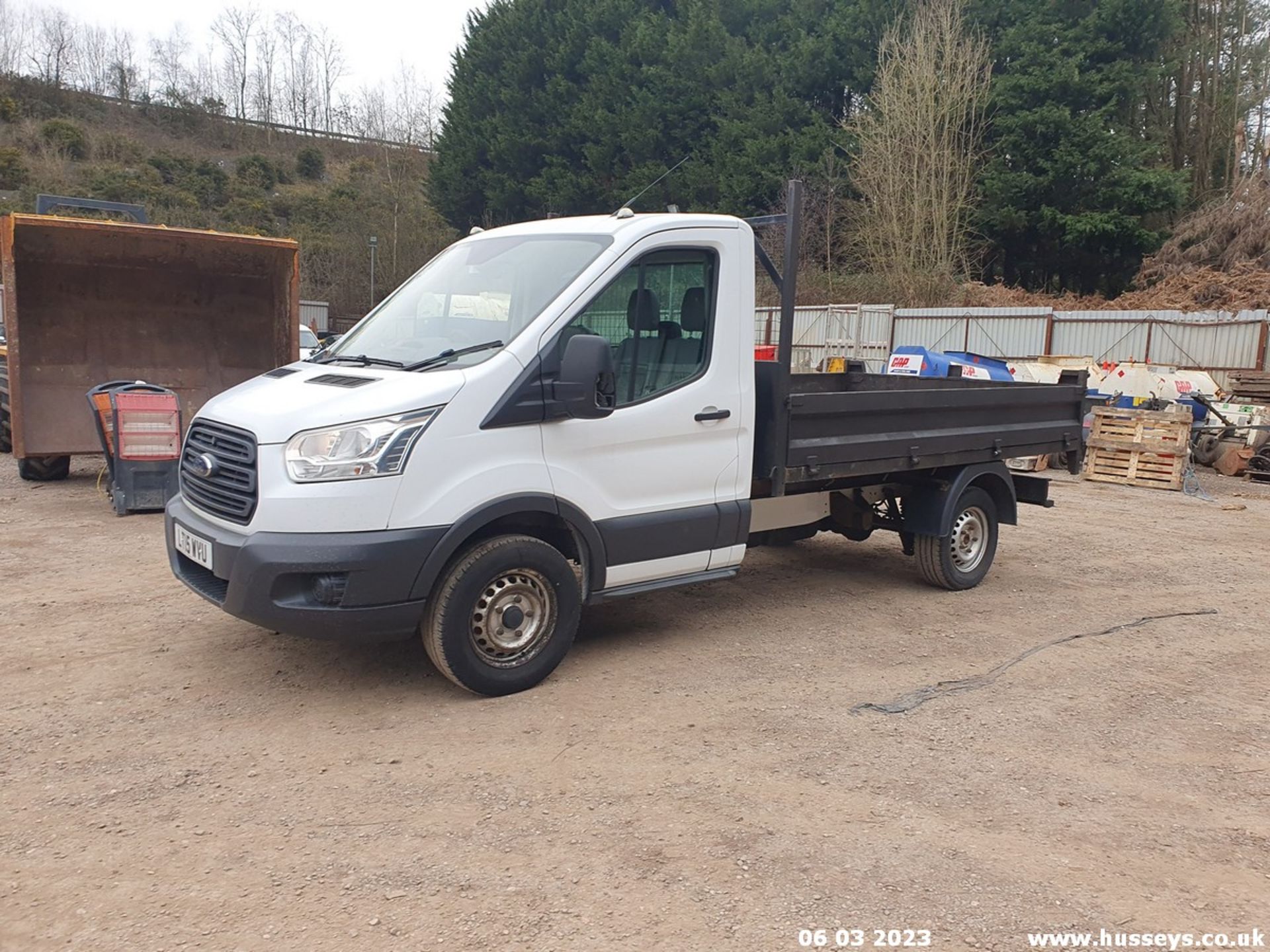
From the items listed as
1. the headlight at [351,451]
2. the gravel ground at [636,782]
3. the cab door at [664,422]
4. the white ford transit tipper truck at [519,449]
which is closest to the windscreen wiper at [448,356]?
the white ford transit tipper truck at [519,449]

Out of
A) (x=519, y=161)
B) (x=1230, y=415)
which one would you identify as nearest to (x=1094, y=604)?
(x=1230, y=415)

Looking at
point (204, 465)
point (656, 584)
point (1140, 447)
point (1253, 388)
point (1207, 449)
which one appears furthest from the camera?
point (1253, 388)

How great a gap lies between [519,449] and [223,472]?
135cm

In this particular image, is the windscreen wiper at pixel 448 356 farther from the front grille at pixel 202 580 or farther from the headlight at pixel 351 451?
the front grille at pixel 202 580

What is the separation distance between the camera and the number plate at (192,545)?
451 cm

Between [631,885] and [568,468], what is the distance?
6.86ft

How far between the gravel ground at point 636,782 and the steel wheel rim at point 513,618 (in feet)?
0.76

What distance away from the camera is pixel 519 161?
4312cm

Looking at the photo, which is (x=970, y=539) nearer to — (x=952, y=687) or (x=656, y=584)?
(x=952, y=687)

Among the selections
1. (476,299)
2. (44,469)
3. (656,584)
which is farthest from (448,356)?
(44,469)

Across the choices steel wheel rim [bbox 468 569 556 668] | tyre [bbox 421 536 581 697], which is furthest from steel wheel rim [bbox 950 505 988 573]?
steel wheel rim [bbox 468 569 556 668]

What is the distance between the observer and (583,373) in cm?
451

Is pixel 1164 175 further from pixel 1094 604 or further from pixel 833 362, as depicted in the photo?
pixel 1094 604

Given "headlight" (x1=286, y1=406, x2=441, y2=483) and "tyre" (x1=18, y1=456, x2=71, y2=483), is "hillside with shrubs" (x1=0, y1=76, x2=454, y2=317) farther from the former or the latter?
"headlight" (x1=286, y1=406, x2=441, y2=483)
